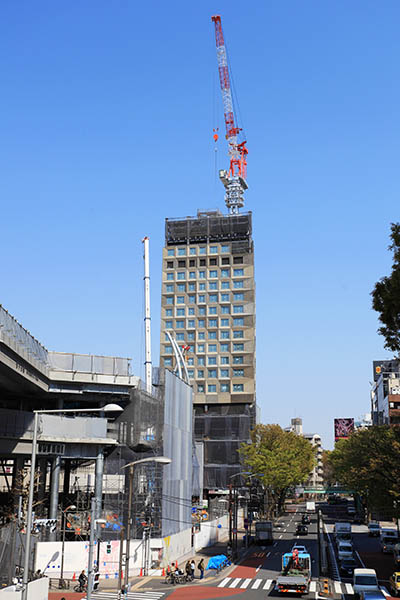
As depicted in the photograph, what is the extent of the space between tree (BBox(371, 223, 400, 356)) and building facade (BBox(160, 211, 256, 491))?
3422 inches

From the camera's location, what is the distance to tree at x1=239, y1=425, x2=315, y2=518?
10388cm

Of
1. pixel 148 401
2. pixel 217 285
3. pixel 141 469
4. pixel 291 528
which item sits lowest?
pixel 291 528

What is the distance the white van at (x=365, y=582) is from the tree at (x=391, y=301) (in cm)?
1601

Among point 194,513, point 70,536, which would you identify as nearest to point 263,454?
point 194,513

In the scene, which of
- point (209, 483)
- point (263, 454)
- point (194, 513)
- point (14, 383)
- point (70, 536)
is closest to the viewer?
point (14, 383)

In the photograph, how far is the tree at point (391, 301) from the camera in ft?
135

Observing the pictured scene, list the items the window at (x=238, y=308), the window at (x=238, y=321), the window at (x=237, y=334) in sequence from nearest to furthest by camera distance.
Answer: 1. the window at (x=237, y=334)
2. the window at (x=238, y=321)
3. the window at (x=238, y=308)

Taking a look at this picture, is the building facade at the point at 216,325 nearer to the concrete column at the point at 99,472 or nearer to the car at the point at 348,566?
the concrete column at the point at 99,472

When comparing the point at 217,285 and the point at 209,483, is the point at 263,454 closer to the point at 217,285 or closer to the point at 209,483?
the point at 209,483

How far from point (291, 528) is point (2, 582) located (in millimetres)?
75297

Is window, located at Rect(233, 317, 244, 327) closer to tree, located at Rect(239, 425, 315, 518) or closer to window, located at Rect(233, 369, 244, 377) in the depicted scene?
window, located at Rect(233, 369, 244, 377)

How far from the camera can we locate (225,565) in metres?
60.1

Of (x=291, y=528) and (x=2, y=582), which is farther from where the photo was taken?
(x=291, y=528)

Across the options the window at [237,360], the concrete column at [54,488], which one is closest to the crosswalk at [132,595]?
the concrete column at [54,488]
